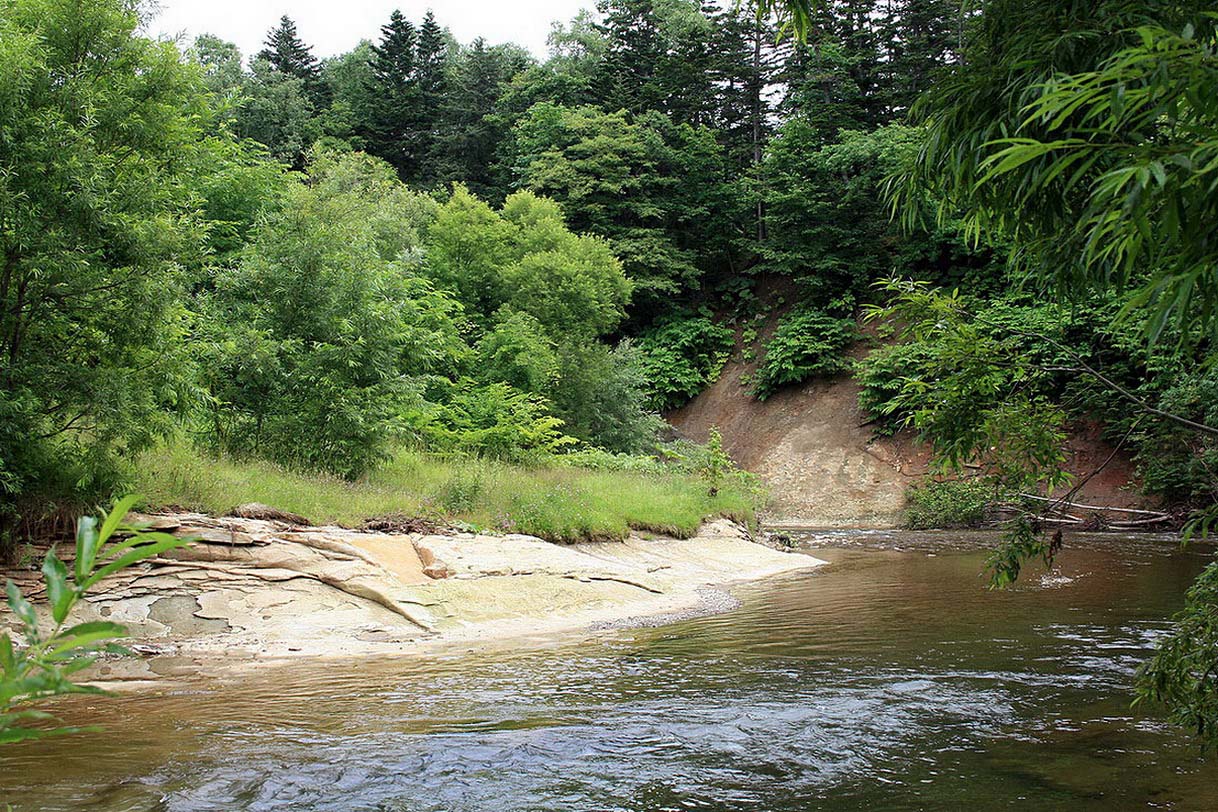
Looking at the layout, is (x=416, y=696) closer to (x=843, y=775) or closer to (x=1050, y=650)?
(x=843, y=775)

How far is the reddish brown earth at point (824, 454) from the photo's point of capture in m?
29.8

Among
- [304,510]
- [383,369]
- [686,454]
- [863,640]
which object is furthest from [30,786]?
[686,454]

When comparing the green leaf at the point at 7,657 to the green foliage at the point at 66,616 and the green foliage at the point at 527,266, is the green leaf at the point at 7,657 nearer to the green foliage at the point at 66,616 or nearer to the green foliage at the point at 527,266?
the green foliage at the point at 66,616

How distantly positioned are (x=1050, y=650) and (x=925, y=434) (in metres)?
5.45

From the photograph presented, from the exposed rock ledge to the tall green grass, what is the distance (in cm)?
57

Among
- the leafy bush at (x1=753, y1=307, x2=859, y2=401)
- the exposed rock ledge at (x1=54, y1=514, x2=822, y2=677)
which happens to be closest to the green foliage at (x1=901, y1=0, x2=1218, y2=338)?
the exposed rock ledge at (x1=54, y1=514, x2=822, y2=677)

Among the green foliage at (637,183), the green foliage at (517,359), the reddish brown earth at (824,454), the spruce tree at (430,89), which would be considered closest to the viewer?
the green foliage at (517,359)

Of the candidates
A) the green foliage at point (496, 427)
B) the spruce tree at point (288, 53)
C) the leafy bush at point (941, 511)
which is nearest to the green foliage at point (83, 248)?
the green foliage at point (496, 427)

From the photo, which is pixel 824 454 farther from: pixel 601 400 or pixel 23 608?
pixel 23 608

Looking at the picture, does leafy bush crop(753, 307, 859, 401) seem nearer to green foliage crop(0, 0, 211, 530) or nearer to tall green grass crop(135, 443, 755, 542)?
tall green grass crop(135, 443, 755, 542)

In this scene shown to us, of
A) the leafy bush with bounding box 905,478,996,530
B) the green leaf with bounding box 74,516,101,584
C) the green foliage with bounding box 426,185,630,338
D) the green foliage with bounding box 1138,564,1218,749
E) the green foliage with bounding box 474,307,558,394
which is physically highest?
the green foliage with bounding box 426,185,630,338

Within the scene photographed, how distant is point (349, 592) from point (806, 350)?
Answer: 28381mm

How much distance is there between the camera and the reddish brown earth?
29.8m

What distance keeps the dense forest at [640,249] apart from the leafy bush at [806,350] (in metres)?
0.18
